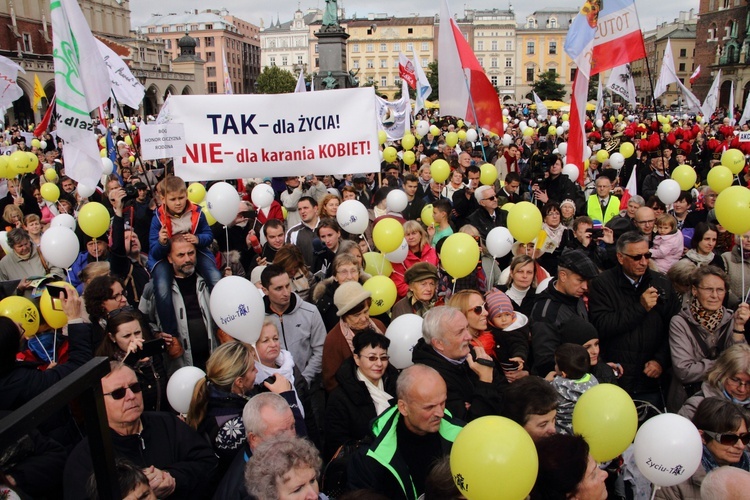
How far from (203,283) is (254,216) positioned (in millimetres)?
2325

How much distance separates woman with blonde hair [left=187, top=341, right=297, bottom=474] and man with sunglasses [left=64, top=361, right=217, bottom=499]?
0.11m

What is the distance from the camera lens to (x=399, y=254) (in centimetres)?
534

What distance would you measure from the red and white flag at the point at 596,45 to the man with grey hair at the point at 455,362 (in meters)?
4.82

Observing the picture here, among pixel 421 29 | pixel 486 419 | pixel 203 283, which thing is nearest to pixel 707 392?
pixel 486 419

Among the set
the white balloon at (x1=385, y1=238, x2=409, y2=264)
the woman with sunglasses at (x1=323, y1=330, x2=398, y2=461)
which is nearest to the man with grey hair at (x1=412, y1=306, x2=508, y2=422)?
the woman with sunglasses at (x1=323, y1=330, x2=398, y2=461)

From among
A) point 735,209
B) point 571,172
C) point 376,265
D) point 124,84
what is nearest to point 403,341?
point 376,265

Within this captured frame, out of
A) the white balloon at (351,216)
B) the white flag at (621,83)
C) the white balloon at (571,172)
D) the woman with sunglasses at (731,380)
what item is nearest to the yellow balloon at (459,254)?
the white balloon at (351,216)

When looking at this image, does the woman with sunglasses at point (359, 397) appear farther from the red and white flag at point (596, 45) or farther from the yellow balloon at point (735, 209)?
the red and white flag at point (596, 45)

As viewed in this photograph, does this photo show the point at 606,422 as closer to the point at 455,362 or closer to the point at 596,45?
the point at 455,362

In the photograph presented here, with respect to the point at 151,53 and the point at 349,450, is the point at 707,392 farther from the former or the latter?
the point at 151,53

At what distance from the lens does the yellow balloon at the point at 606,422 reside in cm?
264

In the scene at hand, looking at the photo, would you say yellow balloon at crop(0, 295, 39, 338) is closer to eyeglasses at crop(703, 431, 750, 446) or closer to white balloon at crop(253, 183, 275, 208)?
white balloon at crop(253, 183, 275, 208)

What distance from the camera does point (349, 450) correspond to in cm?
299

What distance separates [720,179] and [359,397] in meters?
5.58
